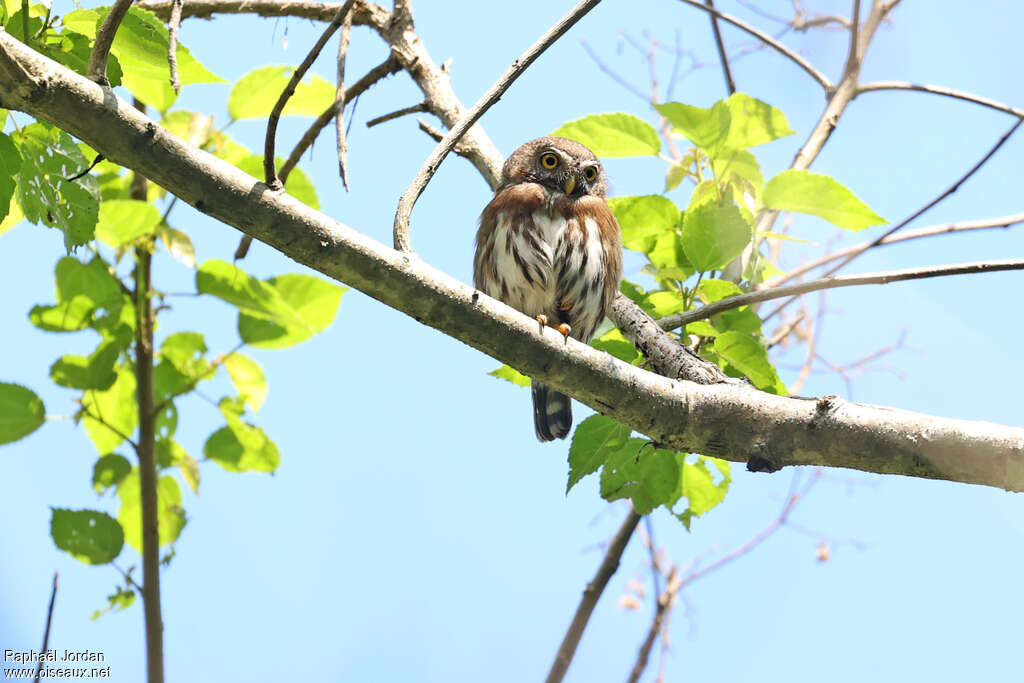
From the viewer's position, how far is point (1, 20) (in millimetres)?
2127

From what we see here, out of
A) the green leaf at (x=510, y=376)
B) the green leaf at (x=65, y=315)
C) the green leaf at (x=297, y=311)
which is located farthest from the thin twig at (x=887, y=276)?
the green leaf at (x=65, y=315)

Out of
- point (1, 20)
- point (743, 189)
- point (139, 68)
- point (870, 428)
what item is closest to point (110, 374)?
point (139, 68)

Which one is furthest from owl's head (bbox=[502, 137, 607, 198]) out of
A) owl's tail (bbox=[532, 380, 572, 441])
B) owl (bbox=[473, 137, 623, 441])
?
owl's tail (bbox=[532, 380, 572, 441])

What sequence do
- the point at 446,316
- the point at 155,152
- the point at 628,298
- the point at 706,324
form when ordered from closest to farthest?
the point at 155,152, the point at 446,316, the point at 706,324, the point at 628,298

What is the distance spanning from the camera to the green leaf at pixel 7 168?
80.6 inches

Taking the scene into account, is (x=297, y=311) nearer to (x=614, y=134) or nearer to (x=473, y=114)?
(x=614, y=134)

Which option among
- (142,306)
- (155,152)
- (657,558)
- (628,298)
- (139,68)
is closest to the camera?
(155,152)

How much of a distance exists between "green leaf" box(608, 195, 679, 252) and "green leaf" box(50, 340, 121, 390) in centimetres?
182

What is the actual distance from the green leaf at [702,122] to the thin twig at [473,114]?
639mm

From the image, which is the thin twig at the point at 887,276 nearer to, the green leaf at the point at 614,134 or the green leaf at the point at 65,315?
the green leaf at the point at 614,134

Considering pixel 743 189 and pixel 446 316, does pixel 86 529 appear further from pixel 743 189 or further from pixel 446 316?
pixel 743 189

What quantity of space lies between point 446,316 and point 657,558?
2.83m

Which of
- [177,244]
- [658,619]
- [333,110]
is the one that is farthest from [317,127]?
[658,619]

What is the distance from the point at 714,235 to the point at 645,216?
31cm
